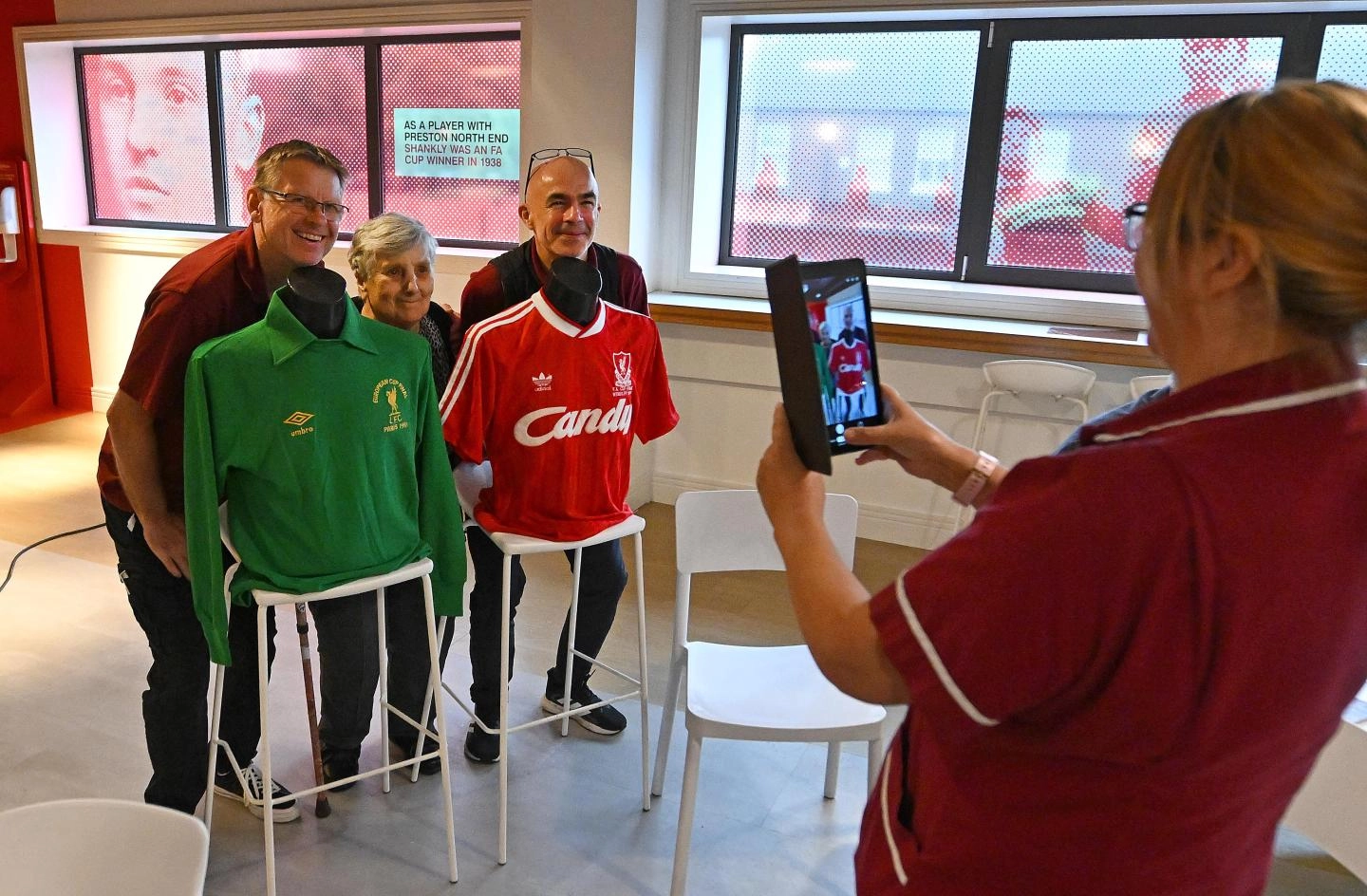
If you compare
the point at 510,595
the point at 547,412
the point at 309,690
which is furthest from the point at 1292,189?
the point at 309,690

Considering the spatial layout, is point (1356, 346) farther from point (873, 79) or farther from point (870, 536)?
point (873, 79)

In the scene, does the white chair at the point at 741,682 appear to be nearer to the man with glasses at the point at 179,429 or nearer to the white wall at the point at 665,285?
the man with glasses at the point at 179,429

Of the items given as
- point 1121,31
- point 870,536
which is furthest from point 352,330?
point 1121,31

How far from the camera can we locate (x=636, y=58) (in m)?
3.93

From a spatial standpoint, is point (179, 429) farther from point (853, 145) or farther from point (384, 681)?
point (853, 145)

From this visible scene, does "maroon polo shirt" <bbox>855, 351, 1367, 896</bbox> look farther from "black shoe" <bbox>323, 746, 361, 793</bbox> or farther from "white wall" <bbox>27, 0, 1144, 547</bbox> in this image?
"white wall" <bbox>27, 0, 1144, 547</bbox>

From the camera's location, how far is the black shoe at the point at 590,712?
2.62 m

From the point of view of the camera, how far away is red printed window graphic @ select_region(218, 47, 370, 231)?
16.8 ft

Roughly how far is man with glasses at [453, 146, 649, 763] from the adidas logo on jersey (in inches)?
15.9

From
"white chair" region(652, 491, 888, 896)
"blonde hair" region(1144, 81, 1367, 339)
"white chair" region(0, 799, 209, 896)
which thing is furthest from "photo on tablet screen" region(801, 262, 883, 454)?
"white chair" region(0, 799, 209, 896)

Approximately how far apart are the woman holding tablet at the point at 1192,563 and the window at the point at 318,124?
4.37 metres

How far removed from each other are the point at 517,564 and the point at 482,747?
46 cm

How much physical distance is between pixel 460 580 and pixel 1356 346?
168cm

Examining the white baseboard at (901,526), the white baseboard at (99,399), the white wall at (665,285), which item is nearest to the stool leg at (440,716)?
the white baseboard at (901,526)
